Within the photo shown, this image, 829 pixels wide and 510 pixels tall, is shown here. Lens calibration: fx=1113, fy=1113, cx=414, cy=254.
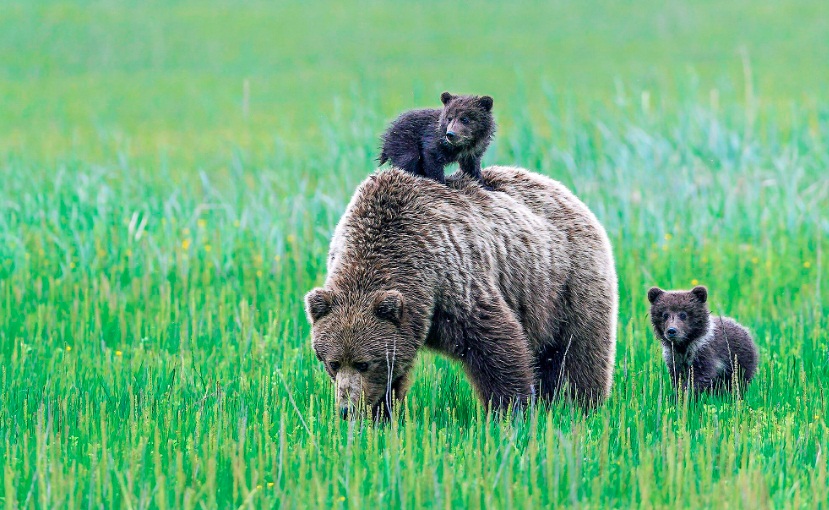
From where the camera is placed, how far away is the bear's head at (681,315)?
690 cm

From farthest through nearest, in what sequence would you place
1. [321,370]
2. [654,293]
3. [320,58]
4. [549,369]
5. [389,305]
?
[320,58], [654,293], [321,370], [549,369], [389,305]

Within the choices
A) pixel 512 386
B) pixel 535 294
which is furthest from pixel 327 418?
pixel 535 294

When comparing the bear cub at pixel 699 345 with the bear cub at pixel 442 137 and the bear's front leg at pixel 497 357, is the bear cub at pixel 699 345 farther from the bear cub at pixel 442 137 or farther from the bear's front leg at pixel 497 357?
the bear cub at pixel 442 137

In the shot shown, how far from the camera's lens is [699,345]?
6.98m

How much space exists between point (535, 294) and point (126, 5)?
94.9 feet

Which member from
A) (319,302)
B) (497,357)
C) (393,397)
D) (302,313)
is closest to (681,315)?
(497,357)

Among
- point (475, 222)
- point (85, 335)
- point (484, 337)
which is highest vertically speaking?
point (475, 222)

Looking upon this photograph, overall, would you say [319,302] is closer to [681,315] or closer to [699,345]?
[681,315]

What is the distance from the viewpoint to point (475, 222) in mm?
6094

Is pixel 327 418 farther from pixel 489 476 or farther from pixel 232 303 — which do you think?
pixel 232 303

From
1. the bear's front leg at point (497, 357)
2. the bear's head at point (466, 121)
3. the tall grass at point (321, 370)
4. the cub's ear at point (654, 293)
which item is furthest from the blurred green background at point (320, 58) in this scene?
Answer: the bear's front leg at point (497, 357)

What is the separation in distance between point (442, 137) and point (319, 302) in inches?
55.0

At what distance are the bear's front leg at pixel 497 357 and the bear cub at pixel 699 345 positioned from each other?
1.42 m

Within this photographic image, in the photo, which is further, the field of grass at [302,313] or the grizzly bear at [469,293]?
the grizzly bear at [469,293]
